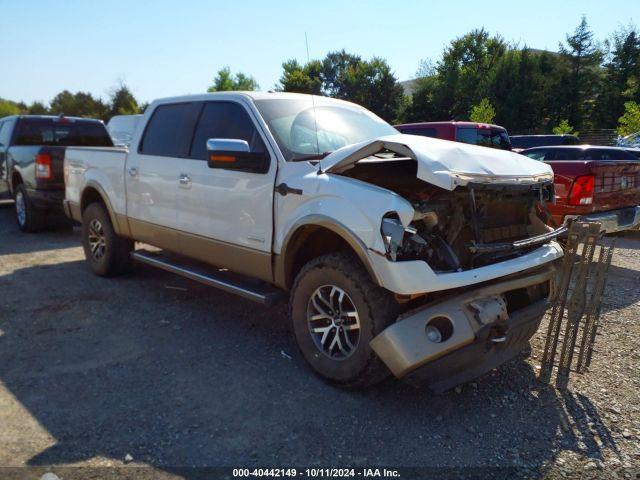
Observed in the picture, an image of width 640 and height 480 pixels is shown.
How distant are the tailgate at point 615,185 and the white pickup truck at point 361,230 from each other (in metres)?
3.22

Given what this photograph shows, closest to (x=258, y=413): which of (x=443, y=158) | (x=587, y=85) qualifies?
(x=443, y=158)

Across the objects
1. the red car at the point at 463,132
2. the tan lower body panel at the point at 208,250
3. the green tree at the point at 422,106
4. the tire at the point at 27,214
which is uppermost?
the green tree at the point at 422,106

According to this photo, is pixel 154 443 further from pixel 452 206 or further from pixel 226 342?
pixel 452 206

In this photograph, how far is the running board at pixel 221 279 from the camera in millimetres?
4066

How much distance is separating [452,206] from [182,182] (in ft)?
8.46

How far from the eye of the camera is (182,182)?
485 cm

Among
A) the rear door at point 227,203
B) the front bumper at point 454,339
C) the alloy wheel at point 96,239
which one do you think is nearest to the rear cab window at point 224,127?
the rear door at point 227,203

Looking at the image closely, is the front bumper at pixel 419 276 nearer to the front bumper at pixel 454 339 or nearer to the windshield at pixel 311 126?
the front bumper at pixel 454 339

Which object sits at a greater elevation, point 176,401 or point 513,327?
point 513,327

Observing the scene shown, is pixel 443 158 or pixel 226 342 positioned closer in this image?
pixel 443 158

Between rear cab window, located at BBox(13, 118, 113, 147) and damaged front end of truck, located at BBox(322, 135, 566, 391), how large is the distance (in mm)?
7481

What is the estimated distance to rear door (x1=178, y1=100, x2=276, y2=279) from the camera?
162 inches

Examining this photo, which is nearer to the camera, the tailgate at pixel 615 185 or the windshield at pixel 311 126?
the windshield at pixel 311 126

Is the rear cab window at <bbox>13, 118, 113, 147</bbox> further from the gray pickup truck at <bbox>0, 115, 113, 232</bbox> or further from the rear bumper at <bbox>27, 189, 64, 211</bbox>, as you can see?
the rear bumper at <bbox>27, 189, 64, 211</bbox>
